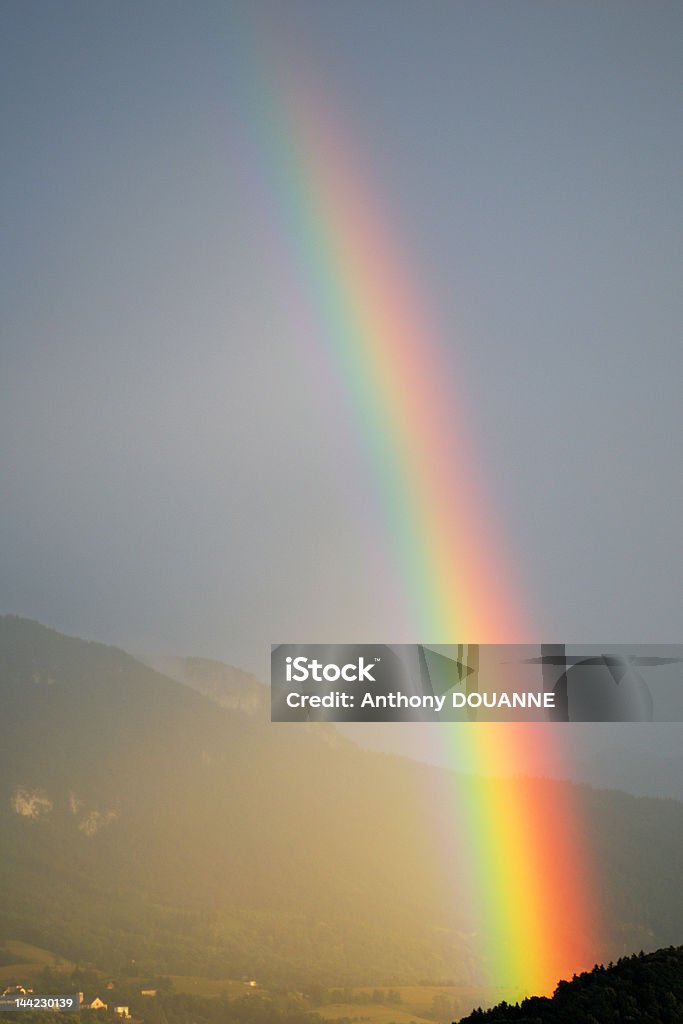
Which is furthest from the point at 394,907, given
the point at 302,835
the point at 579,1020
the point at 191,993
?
the point at 579,1020

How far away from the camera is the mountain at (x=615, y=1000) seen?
11.5 m

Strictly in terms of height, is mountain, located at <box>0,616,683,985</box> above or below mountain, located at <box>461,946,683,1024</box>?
above

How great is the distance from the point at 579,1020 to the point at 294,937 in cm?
7211

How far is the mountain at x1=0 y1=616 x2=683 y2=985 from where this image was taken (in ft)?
241

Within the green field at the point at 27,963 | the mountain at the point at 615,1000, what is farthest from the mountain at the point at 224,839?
the mountain at the point at 615,1000

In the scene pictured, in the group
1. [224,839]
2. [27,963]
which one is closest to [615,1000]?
[27,963]

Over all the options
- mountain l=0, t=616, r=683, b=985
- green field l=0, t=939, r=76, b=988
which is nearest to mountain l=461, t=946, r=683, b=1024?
green field l=0, t=939, r=76, b=988

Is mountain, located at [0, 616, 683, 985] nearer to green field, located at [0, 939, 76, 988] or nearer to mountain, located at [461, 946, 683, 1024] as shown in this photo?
green field, located at [0, 939, 76, 988]

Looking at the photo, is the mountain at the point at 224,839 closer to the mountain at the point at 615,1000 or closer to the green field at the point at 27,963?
the green field at the point at 27,963

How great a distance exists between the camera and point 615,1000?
11844mm

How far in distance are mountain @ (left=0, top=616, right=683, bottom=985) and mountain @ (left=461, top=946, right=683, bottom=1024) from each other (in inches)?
2294

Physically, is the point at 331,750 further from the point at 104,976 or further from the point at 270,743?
the point at 104,976

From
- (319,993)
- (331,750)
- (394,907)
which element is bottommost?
(319,993)

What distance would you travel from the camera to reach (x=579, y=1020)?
448 inches
